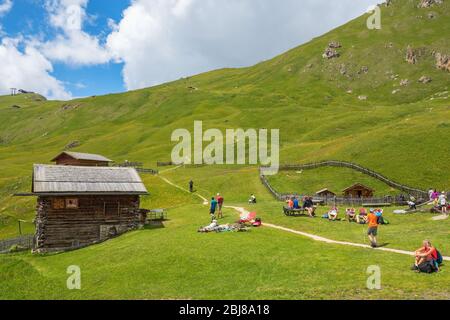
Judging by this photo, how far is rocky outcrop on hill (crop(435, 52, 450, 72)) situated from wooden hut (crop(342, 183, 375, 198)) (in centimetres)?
14267

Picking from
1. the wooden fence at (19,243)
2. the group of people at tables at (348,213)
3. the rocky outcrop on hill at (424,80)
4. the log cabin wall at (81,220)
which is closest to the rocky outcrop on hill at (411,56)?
the rocky outcrop on hill at (424,80)

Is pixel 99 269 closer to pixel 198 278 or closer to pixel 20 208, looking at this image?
pixel 198 278

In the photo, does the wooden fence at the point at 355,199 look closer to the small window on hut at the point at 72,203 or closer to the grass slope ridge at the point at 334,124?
the grass slope ridge at the point at 334,124

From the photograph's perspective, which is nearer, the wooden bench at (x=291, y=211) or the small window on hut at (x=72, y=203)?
the wooden bench at (x=291, y=211)

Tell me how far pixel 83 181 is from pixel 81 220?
14.2 ft

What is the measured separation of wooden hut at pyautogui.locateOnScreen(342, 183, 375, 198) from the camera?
182 ft

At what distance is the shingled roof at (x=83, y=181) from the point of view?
4119cm

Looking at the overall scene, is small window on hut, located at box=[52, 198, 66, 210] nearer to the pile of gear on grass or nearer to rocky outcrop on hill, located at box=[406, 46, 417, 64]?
the pile of gear on grass

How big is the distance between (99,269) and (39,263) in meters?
10.7

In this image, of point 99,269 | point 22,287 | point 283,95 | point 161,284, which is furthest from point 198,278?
point 283,95

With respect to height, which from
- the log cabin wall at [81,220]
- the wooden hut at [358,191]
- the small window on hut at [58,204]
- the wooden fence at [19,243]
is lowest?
the wooden fence at [19,243]
